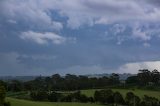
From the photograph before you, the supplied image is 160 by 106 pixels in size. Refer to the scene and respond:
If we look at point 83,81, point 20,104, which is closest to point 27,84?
point 83,81

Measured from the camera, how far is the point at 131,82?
19500 cm

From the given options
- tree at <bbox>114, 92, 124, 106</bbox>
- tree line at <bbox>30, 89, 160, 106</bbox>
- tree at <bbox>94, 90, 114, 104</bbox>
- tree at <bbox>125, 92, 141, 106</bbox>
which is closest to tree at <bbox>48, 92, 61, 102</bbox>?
tree line at <bbox>30, 89, 160, 106</bbox>

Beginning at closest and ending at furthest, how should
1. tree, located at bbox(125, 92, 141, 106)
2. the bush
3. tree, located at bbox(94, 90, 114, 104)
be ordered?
tree, located at bbox(125, 92, 141, 106) < tree, located at bbox(94, 90, 114, 104) < the bush

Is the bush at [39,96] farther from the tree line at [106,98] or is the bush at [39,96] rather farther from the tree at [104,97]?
the tree at [104,97]

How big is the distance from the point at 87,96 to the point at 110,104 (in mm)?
8693

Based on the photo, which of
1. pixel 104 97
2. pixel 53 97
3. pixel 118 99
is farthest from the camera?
pixel 104 97

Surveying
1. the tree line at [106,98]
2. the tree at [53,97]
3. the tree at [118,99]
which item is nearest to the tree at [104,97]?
the tree line at [106,98]

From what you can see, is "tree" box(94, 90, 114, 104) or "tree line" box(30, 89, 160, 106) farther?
"tree" box(94, 90, 114, 104)

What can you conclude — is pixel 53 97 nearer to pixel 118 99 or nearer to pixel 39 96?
pixel 39 96

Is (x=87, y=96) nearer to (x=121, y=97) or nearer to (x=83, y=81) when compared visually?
(x=121, y=97)

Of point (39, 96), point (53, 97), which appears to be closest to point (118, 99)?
point (53, 97)

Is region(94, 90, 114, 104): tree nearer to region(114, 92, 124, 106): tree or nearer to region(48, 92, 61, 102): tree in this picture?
region(114, 92, 124, 106): tree

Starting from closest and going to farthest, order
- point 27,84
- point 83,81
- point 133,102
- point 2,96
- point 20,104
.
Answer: point 2,96 → point 20,104 → point 133,102 → point 27,84 → point 83,81

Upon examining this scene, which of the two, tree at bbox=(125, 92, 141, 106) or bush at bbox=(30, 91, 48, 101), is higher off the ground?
bush at bbox=(30, 91, 48, 101)
